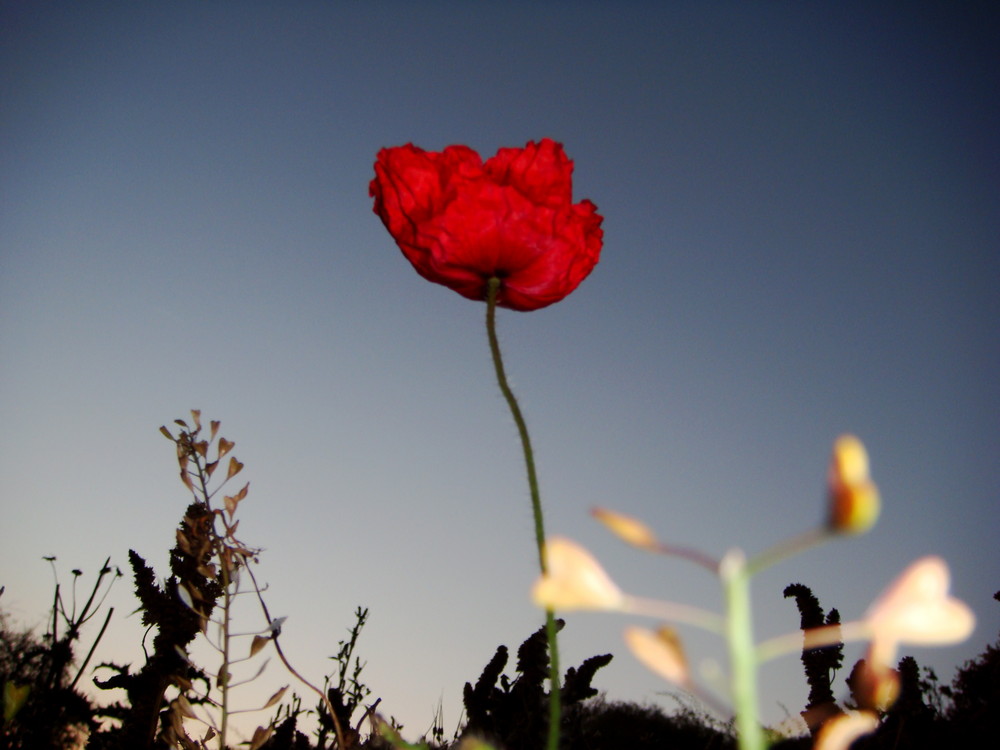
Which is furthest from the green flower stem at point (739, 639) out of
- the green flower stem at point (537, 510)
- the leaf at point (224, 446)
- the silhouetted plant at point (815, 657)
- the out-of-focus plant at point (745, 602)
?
the leaf at point (224, 446)

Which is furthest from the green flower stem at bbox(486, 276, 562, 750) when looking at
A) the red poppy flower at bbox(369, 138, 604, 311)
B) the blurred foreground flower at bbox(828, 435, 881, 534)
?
the blurred foreground flower at bbox(828, 435, 881, 534)

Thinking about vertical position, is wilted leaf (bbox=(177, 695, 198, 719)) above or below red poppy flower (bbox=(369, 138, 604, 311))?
below

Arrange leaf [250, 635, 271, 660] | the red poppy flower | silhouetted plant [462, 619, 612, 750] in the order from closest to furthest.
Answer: the red poppy flower, leaf [250, 635, 271, 660], silhouetted plant [462, 619, 612, 750]

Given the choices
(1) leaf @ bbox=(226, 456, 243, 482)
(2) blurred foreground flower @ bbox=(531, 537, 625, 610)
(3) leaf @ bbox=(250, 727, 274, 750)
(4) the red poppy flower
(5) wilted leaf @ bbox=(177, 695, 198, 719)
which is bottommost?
(3) leaf @ bbox=(250, 727, 274, 750)

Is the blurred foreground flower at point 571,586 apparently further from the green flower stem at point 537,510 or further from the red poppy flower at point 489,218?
the red poppy flower at point 489,218

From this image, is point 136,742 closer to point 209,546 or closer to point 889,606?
point 209,546

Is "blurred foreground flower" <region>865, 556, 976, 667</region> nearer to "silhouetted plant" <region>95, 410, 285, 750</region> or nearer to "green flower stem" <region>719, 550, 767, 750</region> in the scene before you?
"green flower stem" <region>719, 550, 767, 750</region>

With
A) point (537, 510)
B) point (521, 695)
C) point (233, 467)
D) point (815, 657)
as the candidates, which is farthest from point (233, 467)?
point (815, 657)
